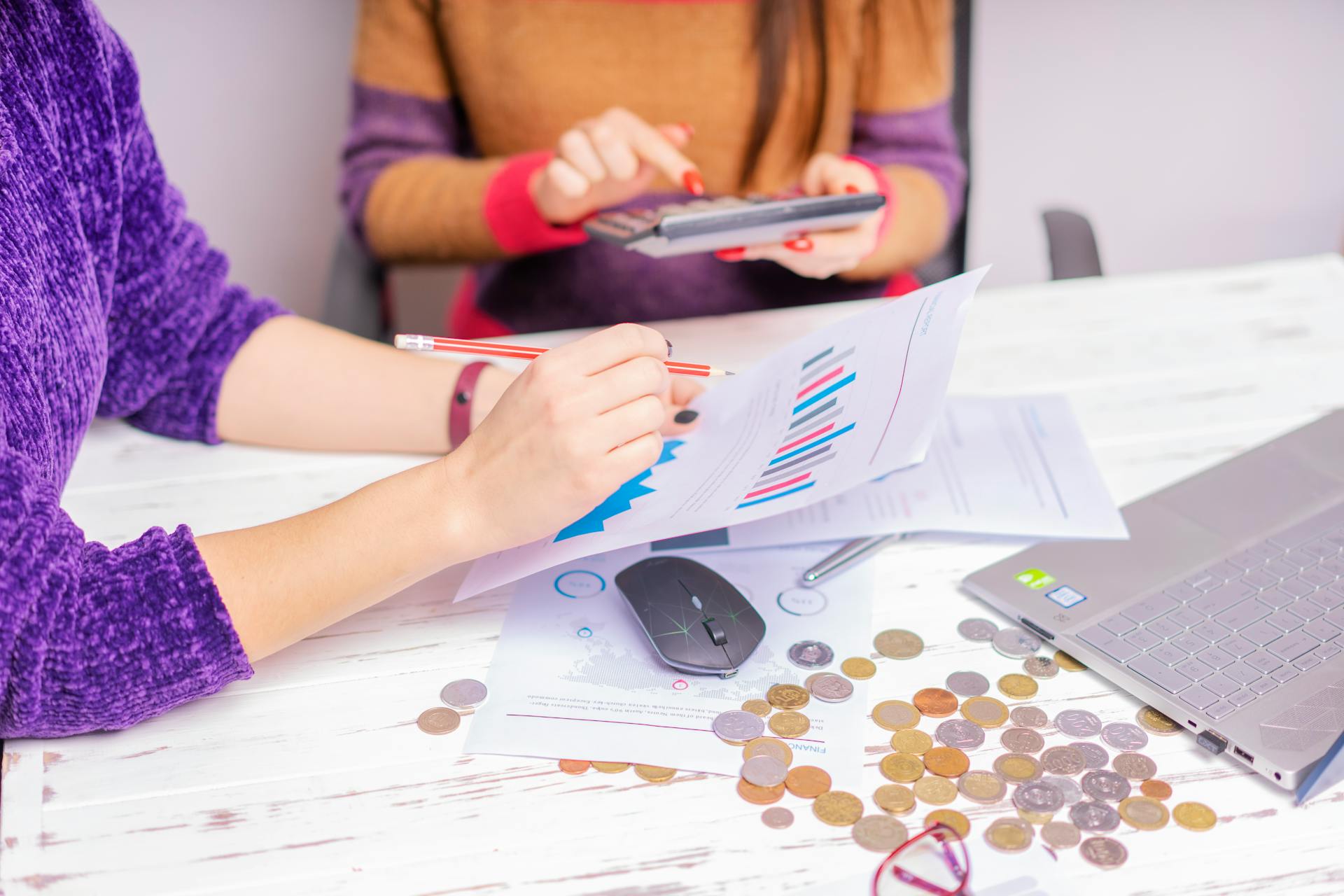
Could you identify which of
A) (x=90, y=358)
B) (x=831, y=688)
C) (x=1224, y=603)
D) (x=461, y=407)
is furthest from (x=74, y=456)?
(x=1224, y=603)

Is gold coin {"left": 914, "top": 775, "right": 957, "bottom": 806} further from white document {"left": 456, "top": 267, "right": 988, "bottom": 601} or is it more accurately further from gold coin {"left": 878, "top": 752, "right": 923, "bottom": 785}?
white document {"left": 456, "top": 267, "right": 988, "bottom": 601}

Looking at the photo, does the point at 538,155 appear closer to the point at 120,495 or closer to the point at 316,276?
the point at 120,495

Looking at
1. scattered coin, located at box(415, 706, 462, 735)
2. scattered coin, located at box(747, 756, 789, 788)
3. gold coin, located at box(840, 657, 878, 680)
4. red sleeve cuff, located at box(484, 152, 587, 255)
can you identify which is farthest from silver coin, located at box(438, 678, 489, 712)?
red sleeve cuff, located at box(484, 152, 587, 255)

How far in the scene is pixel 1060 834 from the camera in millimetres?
498

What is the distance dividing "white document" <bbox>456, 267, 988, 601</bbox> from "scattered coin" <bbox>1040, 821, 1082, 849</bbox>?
219 millimetres

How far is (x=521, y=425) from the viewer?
1.93 ft

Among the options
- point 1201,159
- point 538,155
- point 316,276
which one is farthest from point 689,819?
point 1201,159

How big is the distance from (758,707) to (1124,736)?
0.19 meters

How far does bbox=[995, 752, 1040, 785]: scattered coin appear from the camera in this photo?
532 millimetres

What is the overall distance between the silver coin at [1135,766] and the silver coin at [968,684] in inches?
3.1

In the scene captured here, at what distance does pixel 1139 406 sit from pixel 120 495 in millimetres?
840

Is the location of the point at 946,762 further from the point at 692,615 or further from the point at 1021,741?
the point at 692,615

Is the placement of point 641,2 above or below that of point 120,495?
above

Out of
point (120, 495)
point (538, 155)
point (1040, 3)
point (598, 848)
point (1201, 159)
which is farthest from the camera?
point (1201, 159)
